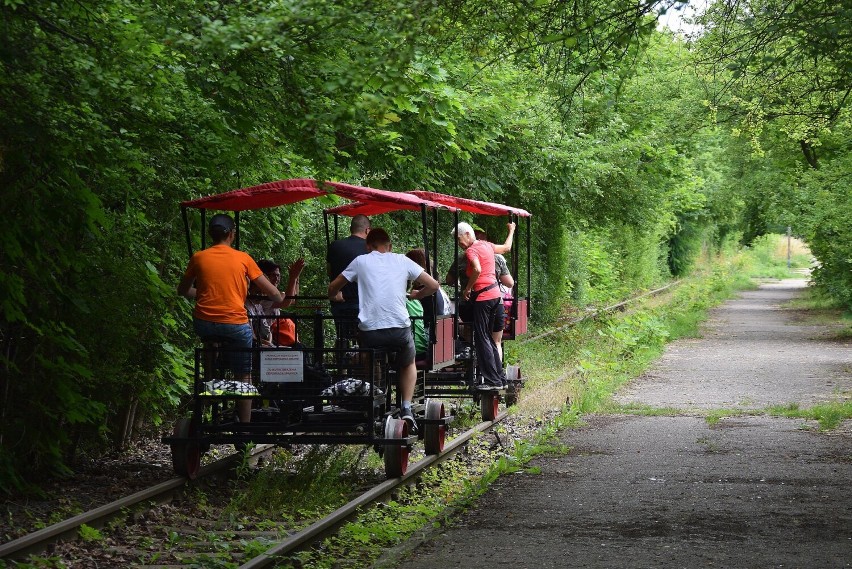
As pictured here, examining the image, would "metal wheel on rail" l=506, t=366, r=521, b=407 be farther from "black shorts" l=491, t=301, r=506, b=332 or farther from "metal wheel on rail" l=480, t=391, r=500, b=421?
"metal wheel on rail" l=480, t=391, r=500, b=421

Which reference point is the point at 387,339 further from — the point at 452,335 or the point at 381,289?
the point at 452,335

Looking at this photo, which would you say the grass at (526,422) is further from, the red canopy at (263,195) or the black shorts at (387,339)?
the red canopy at (263,195)

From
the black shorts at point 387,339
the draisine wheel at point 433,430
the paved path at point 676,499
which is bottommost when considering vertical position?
the paved path at point 676,499

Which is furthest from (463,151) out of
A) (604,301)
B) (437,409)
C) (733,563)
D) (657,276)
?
(657,276)

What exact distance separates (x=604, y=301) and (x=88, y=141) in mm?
31994

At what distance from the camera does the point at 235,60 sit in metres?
9.47

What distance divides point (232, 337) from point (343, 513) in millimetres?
2180

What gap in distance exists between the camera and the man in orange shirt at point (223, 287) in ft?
33.8

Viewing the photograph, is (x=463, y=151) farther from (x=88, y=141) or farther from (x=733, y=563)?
(x=733, y=563)

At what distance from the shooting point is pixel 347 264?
39.1 ft

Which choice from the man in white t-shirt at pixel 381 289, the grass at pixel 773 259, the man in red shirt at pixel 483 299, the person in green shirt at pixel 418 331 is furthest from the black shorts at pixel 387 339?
the grass at pixel 773 259

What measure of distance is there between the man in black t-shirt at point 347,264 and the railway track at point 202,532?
1726mm

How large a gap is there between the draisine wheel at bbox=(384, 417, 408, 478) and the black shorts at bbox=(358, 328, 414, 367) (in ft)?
2.09

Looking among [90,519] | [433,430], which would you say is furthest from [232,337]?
[433,430]
